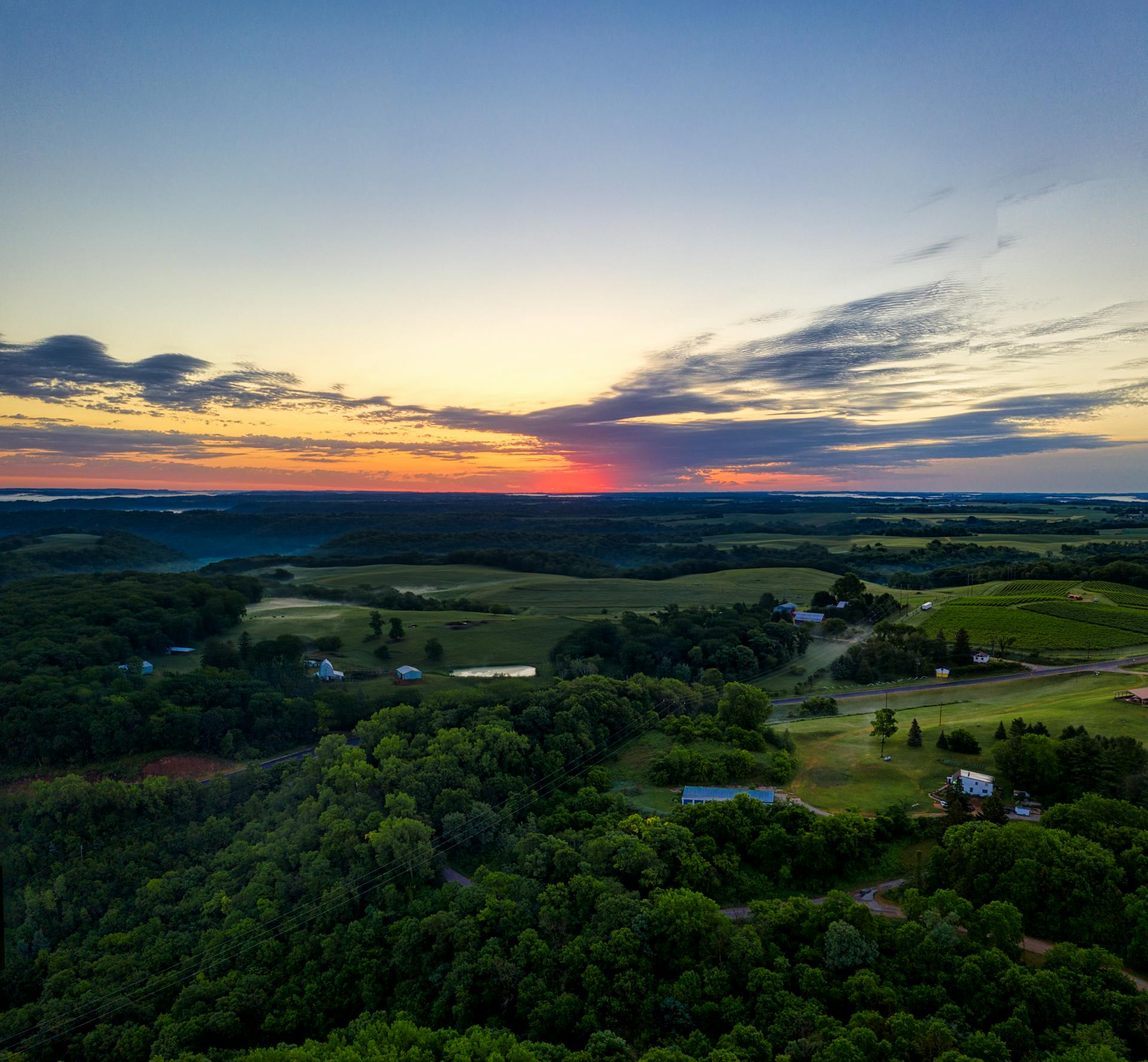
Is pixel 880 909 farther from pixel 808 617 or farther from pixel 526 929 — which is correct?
pixel 808 617

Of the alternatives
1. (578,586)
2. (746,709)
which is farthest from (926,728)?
(578,586)

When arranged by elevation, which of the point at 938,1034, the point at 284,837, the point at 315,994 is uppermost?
the point at 938,1034

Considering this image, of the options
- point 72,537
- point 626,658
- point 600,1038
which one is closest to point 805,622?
point 626,658

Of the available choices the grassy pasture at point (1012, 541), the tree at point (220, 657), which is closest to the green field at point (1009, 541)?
the grassy pasture at point (1012, 541)

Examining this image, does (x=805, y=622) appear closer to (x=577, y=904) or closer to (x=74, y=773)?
(x=577, y=904)

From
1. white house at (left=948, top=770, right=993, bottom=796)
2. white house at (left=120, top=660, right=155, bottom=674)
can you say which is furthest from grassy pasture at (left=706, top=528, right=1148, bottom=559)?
white house at (left=120, top=660, right=155, bottom=674)

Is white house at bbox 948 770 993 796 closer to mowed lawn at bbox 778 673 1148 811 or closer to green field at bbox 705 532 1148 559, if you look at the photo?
mowed lawn at bbox 778 673 1148 811
